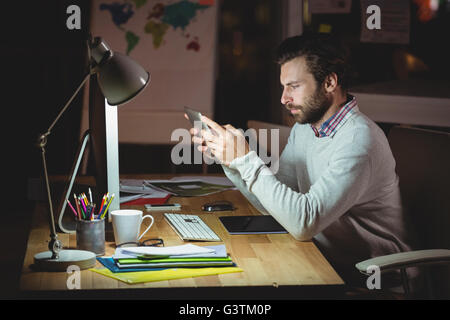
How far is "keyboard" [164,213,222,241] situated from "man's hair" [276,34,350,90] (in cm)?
59

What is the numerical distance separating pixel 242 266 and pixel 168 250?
7.1 inches

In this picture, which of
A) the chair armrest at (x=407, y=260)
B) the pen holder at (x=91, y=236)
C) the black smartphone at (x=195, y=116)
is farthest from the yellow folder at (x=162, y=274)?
the black smartphone at (x=195, y=116)

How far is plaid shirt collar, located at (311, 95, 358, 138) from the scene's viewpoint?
5.77ft

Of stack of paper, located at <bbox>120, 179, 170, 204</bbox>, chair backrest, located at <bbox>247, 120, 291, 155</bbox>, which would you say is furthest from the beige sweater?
chair backrest, located at <bbox>247, 120, 291, 155</bbox>

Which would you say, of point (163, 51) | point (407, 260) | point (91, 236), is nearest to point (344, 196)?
point (407, 260)

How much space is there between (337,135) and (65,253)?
88cm

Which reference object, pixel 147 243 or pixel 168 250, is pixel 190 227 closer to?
pixel 147 243

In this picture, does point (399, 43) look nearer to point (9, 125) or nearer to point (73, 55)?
point (73, 55)

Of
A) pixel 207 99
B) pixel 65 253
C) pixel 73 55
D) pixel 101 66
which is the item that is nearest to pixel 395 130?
pixel 101 66

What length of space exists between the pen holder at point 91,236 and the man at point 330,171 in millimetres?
406

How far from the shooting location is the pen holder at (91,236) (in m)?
1.39

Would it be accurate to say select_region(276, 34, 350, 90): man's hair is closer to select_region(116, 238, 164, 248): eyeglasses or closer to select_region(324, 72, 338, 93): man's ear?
select_region(324, 72, 338, 93): man's ear

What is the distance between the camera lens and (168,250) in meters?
1.36
